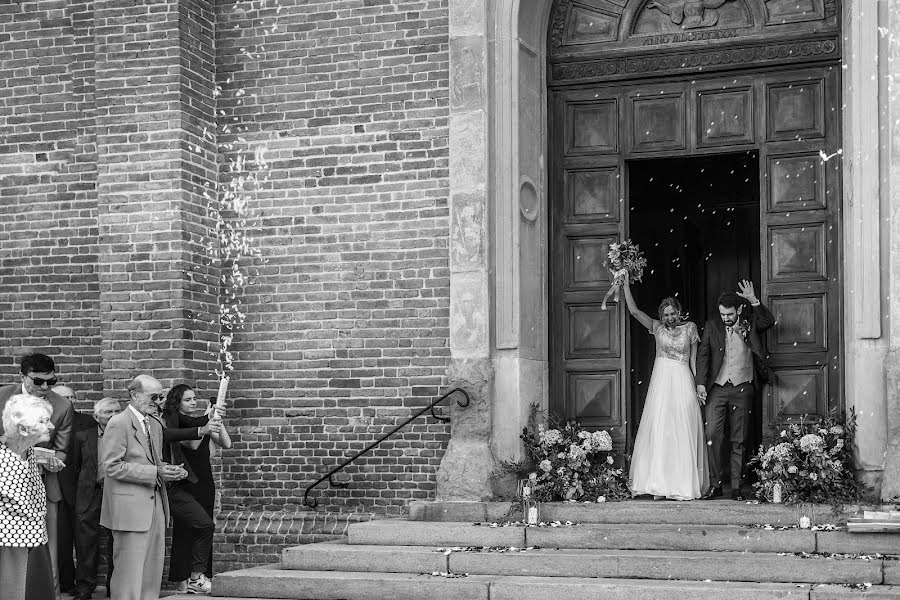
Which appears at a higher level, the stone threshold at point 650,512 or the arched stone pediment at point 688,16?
the arched stone pediment at point 688,16

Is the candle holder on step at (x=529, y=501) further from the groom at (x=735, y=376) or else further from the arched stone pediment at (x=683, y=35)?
the arched stone pediment at (x=683, y=35)

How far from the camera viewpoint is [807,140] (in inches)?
463

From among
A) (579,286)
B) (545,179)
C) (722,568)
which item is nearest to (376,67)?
(545,179)

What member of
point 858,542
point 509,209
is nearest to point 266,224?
point 509,209

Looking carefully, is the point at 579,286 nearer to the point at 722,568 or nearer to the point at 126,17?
the point at 722,568

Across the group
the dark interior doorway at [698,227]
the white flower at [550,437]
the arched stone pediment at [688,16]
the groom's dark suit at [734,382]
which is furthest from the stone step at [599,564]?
the dark interior doorway at [698,227]

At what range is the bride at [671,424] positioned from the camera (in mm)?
11562

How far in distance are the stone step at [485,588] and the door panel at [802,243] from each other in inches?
119

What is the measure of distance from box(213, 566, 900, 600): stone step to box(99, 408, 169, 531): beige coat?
4.45 feet

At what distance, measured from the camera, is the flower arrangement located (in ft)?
34.6

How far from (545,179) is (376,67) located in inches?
72.7

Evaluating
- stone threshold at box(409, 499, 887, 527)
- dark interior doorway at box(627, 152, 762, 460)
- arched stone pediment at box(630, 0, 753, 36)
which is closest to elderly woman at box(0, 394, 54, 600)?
stone threshold at box(409, 499, 887, 527)

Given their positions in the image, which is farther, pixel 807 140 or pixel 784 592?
pixel 807 140

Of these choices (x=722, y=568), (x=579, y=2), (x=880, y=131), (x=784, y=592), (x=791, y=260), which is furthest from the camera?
(x=579, y=2)
